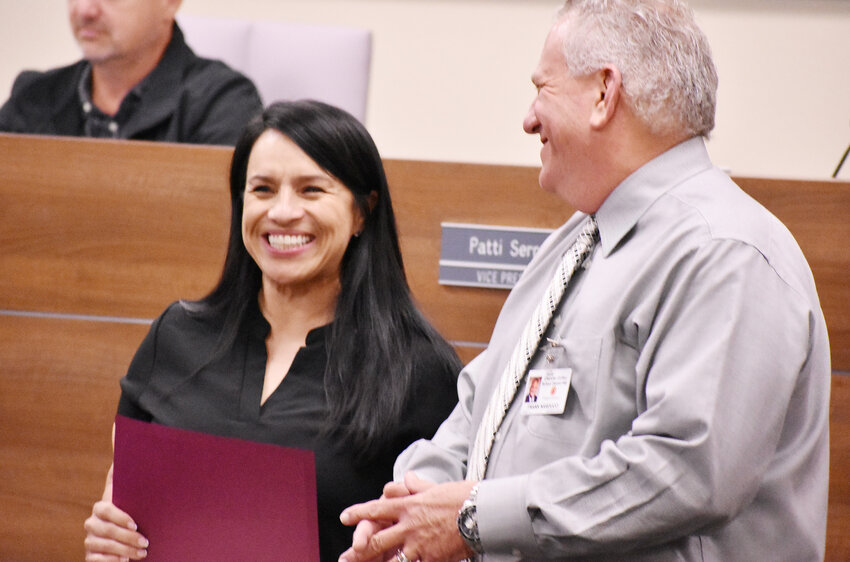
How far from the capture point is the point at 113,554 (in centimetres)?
150

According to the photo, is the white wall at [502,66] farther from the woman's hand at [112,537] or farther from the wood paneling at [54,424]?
the woman's hand at [112,537]

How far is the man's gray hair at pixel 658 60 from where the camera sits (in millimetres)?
1247

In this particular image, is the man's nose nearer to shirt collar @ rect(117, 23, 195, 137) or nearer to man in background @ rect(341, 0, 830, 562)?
man in background @ rect(341, 0, 830, 562)

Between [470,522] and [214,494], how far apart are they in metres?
0.44

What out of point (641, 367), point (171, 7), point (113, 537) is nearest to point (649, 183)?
point (641, 367)

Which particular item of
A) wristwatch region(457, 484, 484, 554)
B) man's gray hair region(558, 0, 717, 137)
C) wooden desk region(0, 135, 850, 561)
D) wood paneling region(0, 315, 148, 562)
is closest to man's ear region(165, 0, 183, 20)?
wooden desk region(0, 135, 850, 561)

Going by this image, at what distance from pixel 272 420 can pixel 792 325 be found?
88cm

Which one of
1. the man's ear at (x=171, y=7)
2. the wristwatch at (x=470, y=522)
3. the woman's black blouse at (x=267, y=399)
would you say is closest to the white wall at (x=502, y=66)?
the man's ear at (x=171, y=7)

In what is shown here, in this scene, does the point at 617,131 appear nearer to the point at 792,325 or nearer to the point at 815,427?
the point at 792,325

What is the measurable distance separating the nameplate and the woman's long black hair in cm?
28

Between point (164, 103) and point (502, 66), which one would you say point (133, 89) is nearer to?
point (164, 103)

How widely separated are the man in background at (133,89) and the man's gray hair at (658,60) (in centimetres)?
135

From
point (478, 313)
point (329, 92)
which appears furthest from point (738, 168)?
point (478, 313)

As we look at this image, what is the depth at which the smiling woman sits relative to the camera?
160 cm
